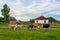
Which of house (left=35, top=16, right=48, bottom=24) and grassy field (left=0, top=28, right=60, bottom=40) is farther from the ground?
house (left=35, top=16, right=48, bottom=24)

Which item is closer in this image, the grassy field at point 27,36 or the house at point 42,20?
the grassy field at point 27,36

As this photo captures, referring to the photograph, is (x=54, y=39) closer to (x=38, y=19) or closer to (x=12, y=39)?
(x=12, y=39)

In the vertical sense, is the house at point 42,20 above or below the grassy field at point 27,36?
above

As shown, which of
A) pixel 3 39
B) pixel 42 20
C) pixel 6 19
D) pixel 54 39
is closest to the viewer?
pixel 3 39

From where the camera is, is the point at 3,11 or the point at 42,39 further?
the point at 3,11

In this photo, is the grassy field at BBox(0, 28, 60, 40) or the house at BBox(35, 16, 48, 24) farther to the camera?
the house at BBox(35, 16, 48, 24)

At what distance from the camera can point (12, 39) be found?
15.0m

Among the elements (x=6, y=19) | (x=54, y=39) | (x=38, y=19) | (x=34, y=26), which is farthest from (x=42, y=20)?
(x=54, y=39)

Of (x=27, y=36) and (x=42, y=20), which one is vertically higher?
(x=42, y=20)

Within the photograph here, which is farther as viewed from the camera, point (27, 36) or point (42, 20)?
point (42, 20)

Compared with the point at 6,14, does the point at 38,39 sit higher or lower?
lower

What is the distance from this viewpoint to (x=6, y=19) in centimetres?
11381

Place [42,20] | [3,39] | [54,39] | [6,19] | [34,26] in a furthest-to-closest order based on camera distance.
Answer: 1. [6,19]
2. [42,20]
3. [34,26]
4. [54,39]
5. [3,39]

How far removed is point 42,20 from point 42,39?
7086cm
